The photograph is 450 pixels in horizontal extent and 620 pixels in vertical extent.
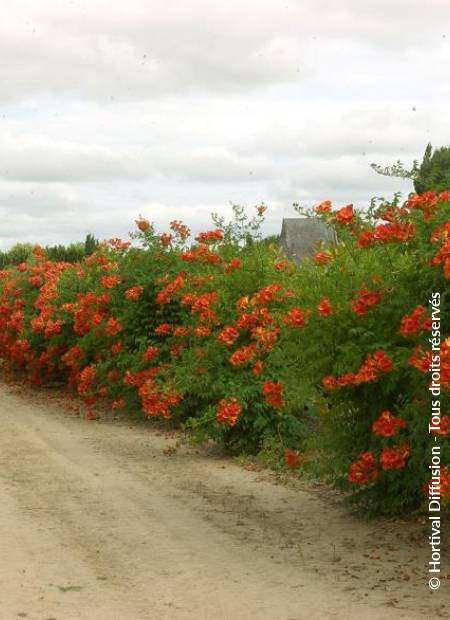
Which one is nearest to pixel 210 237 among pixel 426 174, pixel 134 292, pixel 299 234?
pixel 134 292

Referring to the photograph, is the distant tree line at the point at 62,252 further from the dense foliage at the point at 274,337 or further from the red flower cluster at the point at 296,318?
the red flower cluster at the point at 296,318

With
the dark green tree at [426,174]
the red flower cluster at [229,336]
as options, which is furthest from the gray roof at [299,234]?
the dark green tree at [426,174]

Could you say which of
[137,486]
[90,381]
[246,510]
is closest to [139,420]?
[90,381]

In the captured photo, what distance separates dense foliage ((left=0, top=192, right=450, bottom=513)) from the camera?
6996 mm

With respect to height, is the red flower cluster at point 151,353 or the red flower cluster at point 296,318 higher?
the red flower cluster at point 296,318

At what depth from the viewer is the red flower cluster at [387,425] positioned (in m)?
6.90

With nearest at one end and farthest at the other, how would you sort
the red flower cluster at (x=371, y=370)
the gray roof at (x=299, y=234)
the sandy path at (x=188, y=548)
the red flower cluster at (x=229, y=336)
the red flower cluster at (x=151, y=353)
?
the sandy path at (x=188, y=548), the red flower cluster at (x=371, y=370), the red flower cluster at (x=229, y=336), the red flower cluster at (x=151, y=353), the gray roof at (x=299, y=234)

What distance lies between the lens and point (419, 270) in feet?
22.7

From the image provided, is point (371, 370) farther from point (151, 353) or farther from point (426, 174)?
point (151, 353)

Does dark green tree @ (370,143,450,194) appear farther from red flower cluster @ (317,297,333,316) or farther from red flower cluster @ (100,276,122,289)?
red flower cluster @ (100,276,122,289)

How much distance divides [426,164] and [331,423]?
221cm

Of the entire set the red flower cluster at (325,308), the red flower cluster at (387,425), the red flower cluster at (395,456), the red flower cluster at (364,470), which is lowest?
the red flower cluster at (364,470)

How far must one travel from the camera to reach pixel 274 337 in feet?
34.6

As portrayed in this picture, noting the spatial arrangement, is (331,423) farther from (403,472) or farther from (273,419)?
(273,419)
